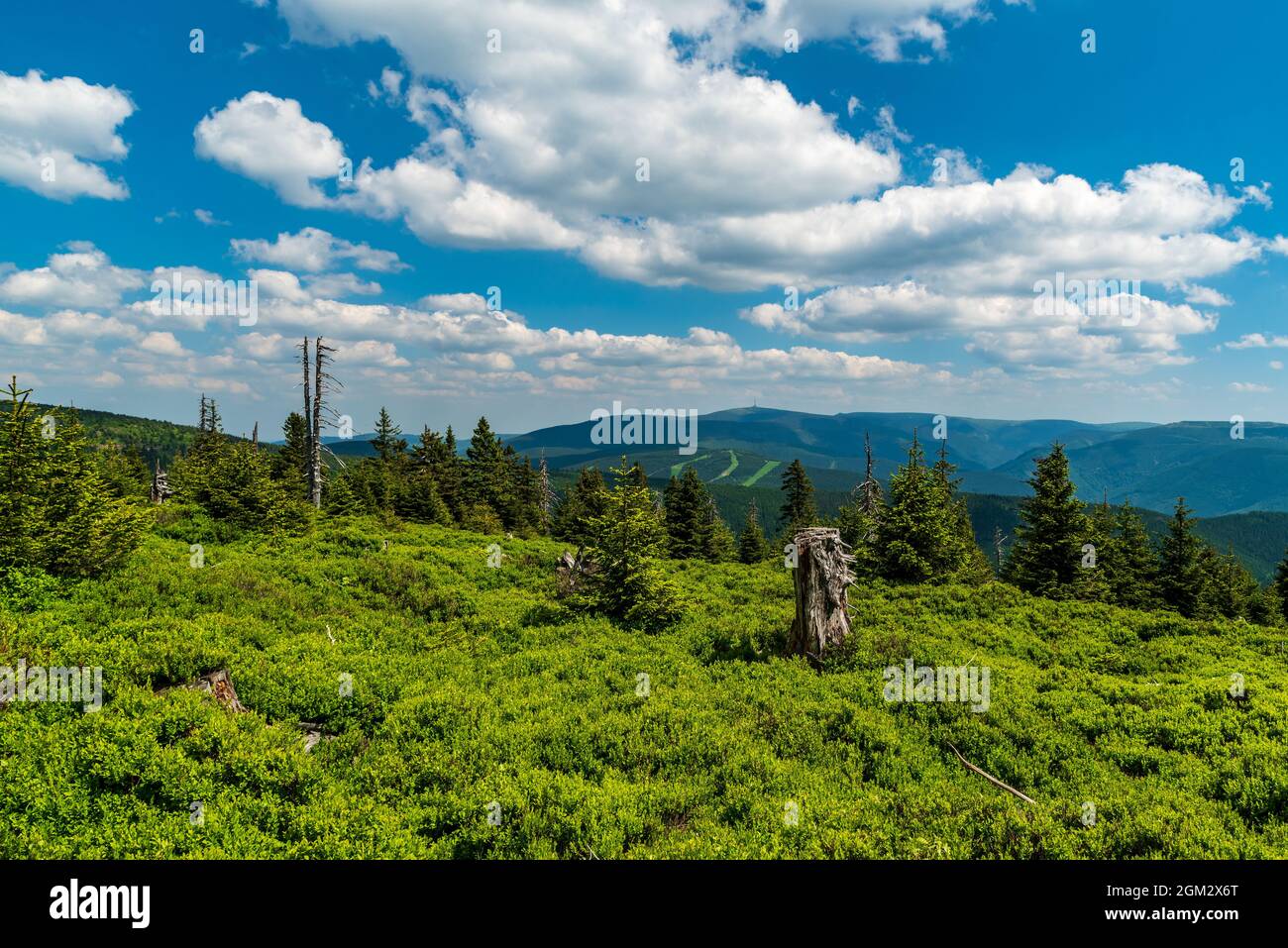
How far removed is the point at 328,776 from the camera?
8.84 metres

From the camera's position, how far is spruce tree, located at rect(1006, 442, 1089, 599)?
92.1ft

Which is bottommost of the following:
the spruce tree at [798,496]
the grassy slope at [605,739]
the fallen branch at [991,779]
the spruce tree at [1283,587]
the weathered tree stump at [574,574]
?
the spruce tree at [1283,587]

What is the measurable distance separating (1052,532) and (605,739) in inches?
1096

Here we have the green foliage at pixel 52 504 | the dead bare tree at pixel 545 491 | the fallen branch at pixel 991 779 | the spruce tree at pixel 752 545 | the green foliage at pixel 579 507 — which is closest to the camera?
the fallen branch at pixel 991 779

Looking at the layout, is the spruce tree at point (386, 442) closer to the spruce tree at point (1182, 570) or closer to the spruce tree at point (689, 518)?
the spruce tree at point (689, 518)

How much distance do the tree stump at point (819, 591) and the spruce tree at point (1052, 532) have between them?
59.5 feet

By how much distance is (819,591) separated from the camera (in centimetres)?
1497

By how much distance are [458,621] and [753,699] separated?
10090mm

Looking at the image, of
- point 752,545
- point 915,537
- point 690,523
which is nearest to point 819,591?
point 915,537

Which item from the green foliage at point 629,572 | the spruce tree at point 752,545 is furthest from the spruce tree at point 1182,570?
the green foliage at point 629,572

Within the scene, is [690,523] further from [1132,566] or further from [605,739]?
[605,739]

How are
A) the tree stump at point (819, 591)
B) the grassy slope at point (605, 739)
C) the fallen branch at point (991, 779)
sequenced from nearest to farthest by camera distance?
the grassy slope at point (605, 739)
the fallen branch at point (991, 779)
the tree stump at point (819, 591)

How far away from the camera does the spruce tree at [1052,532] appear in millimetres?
28078
